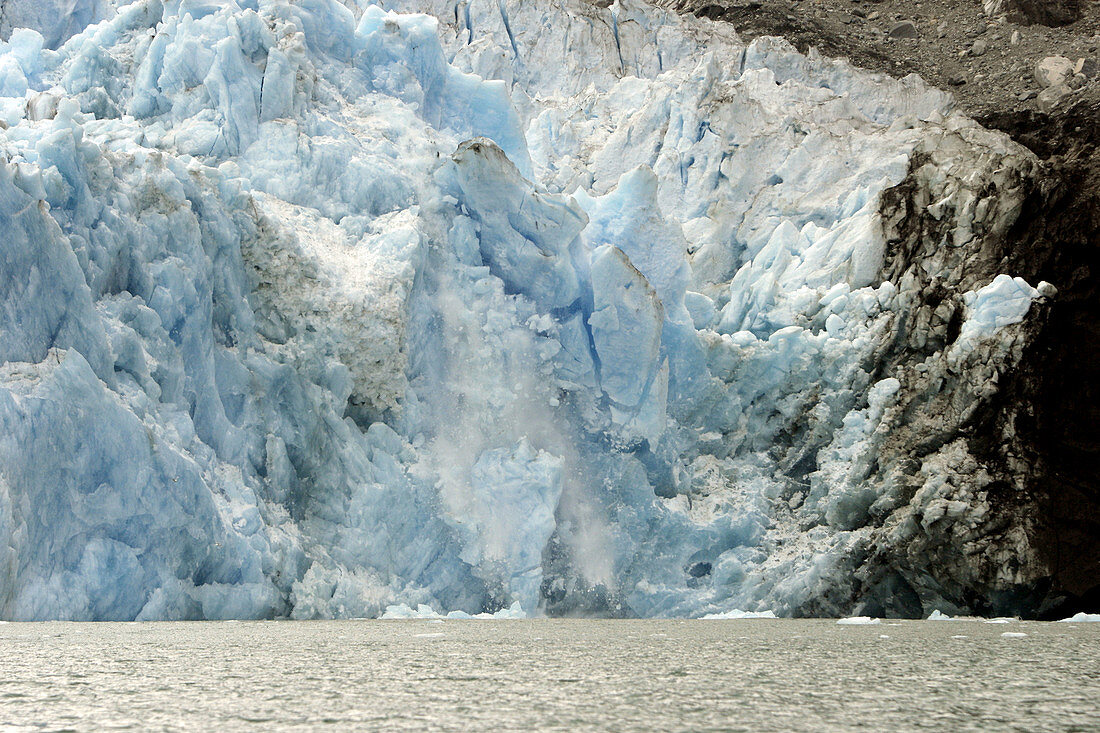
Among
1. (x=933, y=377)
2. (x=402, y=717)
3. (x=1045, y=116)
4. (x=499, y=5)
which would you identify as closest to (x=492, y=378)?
(x=933, y=377)

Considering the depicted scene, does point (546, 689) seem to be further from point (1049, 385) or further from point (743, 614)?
point (1049, 385)

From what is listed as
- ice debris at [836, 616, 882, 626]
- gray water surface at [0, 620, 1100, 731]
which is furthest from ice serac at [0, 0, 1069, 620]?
gray water surface at [0, 620, 1100, 731]

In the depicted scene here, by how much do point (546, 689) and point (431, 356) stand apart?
7.46 metres

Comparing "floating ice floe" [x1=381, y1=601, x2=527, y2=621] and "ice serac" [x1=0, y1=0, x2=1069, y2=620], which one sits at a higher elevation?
"ice serac" [x1=0, y1=0, x2=1069, y2=620]

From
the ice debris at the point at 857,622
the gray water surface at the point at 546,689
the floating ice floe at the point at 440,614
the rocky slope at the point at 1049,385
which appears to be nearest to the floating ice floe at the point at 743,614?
the rocky slope at the point at 1049,385

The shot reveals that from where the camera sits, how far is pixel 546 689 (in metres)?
1.54

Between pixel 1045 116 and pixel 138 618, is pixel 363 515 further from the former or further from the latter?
pixel 1045 116

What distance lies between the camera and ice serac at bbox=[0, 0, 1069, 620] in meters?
6.27

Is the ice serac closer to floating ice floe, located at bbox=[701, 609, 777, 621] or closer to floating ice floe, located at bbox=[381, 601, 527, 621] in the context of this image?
floating ice floe, located at bbox=[381, 601, 527, 621]

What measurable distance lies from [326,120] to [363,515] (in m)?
4.28

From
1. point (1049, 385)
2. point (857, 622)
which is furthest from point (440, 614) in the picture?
point (1049, 385)

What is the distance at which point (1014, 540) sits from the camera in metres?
8.52

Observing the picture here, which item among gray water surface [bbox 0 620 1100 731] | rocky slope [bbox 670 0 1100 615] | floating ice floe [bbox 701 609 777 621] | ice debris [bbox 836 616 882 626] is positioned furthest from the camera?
floating ice floe [bbox 701 609 777 621]

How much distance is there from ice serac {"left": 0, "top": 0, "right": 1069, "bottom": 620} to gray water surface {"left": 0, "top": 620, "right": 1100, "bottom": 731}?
13.2 ft
